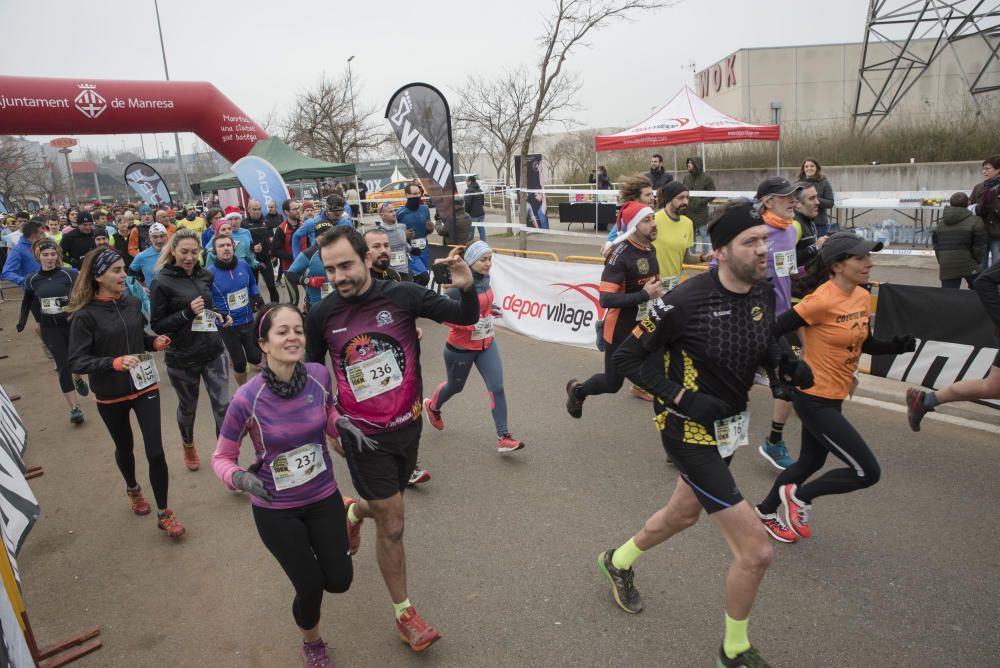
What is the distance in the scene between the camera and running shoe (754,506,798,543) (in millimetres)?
3979

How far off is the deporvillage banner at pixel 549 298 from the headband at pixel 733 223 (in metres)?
5.15

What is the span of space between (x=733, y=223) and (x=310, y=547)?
245 centimetres

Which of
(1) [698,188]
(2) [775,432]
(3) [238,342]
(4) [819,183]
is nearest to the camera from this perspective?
(2) [775,432]

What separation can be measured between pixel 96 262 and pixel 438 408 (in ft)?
9.61

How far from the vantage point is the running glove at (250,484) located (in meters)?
2.69

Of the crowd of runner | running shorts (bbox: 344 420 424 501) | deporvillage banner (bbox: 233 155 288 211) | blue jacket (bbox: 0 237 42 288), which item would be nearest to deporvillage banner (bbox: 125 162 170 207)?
deporvillage banner (bbox: 233 155 288 211)

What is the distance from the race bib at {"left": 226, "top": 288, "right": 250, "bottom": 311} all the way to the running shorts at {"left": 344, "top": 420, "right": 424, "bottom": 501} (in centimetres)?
388

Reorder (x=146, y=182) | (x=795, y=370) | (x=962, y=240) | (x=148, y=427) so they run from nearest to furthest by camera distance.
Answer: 1. (x=795, y=370)
2. (x=148, y=427)
3. (x=962, y=240)
4. (x=146, y=182)

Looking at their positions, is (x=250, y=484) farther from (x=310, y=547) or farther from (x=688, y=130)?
(x=688, y=130)

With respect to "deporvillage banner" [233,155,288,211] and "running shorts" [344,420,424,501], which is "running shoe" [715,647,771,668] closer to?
"running shorts" [344,420,424,501]

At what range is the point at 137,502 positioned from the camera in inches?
198

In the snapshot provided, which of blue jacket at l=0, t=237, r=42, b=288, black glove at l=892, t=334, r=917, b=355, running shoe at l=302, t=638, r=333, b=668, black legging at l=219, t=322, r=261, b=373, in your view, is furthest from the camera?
blue jacket at l=0, t=237, r=42, b=288

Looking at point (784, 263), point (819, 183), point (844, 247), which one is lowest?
point (784, 263)

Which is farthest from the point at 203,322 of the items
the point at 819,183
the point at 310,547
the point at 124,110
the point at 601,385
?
the point at 124,110
